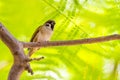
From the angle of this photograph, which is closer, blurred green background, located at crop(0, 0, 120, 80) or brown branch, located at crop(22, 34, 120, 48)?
brown branch, located at crop(22, 34, 120, 48)

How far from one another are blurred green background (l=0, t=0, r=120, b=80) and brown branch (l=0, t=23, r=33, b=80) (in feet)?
2.13

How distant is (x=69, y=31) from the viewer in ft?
5.43

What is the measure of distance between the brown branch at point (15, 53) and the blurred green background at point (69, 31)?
2.13ft

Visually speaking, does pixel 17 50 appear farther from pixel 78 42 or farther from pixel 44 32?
pixel 44 32

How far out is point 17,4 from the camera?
5.26 feet

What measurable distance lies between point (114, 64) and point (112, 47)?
8cm

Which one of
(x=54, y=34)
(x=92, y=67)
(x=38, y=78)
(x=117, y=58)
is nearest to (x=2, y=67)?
(x=38, y=78)

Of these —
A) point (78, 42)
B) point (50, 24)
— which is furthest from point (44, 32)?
point (78, 42)

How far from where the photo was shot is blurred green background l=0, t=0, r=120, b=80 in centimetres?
161

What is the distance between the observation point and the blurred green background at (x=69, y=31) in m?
1.61

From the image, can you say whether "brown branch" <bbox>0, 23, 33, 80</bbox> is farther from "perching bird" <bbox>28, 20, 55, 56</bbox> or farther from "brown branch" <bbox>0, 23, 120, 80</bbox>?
"perching bird" <bbox>28, 20, 55, 56</bbox>

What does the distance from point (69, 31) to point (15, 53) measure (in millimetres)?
720

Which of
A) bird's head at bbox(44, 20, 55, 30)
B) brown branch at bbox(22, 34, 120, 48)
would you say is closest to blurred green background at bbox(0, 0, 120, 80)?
bird's head at bbox(44, 20, 55, 30)

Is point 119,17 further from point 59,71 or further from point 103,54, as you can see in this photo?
point 59,71
